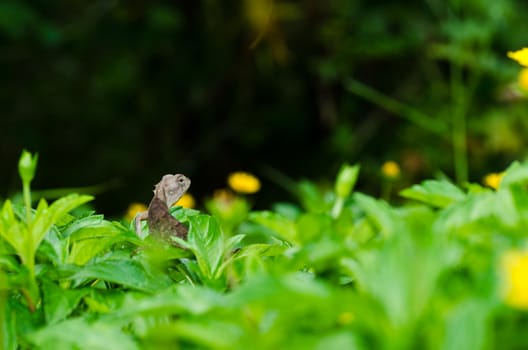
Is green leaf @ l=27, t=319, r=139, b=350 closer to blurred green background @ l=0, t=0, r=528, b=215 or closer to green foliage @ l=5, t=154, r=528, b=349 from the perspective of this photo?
green foliage @ l=5, t=154, r=528, b=349

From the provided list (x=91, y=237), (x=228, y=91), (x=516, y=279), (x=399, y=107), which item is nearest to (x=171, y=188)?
(x=91, y=237)

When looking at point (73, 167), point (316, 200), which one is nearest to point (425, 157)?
point (73, 167)

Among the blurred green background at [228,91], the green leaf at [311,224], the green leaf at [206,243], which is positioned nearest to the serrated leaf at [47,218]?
the green leaf at [206,243]

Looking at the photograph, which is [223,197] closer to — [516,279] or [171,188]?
[171,188]

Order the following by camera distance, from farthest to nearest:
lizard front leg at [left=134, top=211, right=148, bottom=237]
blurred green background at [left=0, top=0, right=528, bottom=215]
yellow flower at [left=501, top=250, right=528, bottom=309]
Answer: blurred green background at [left=0, top=0, right=528, bottom=215] → lizard front leg at [left=134, top=211, right=148, bottom=237] → yellow flower at [left=501, top=250, right=528, bottom=309]

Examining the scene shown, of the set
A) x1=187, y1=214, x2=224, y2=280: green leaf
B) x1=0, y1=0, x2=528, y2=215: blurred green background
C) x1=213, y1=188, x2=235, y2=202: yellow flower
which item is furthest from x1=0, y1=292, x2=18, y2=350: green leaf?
x1=0, y1=0, x2=528, y2=215: blurred green background
